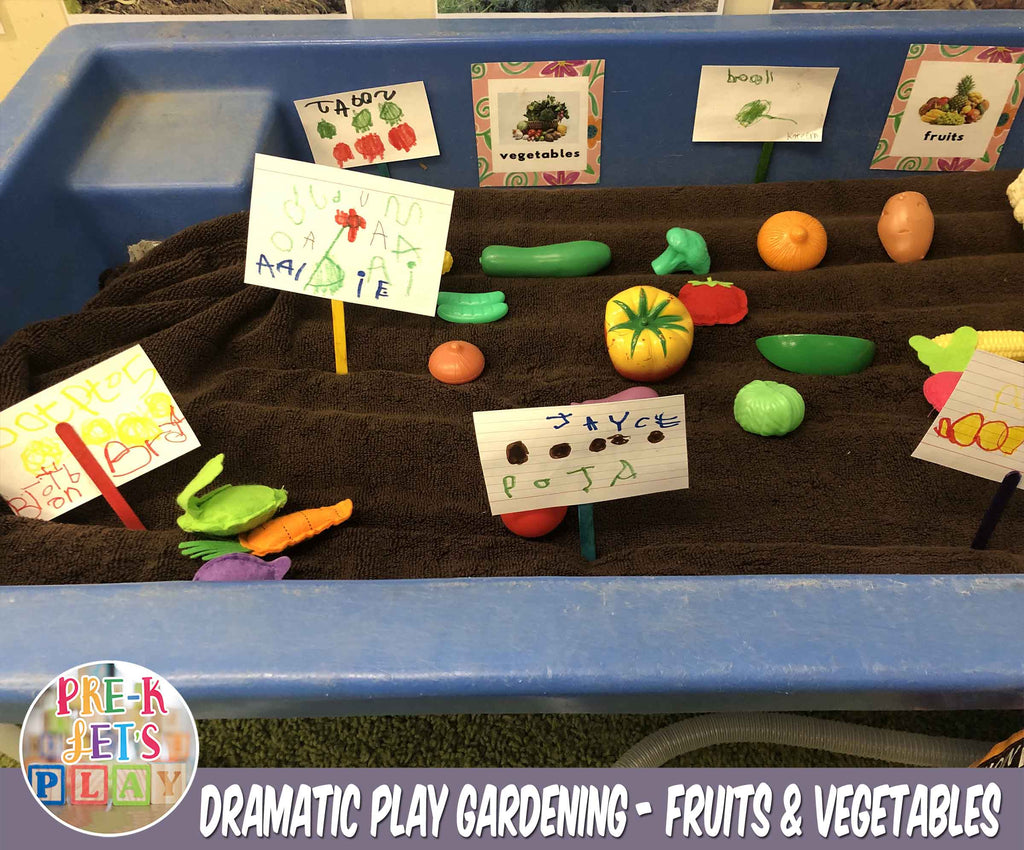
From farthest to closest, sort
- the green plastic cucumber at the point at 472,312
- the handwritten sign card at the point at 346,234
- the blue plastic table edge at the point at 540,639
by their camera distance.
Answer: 1. the green plastic cucumber at the point at 472,312
2. the handwritten sign card at the point at 346,234
3. the blue plastic table edge at the point at 540,639

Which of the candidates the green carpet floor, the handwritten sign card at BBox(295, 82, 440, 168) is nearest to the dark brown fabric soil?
the handwritten sign card at BBox(295, 82, 440, 168)

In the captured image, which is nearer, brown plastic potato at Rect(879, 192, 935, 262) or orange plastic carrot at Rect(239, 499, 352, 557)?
orange plastic carrot at Rect(239, 499, 352, 557)

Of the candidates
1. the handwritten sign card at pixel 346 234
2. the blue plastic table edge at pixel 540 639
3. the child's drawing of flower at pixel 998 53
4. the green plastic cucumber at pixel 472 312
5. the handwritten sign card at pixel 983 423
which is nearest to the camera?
the blue plastic table edge at pixel 540 639

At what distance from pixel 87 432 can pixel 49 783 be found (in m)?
0.29

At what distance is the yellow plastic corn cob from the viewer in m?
0.80

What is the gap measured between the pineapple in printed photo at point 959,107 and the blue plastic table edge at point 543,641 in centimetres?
81

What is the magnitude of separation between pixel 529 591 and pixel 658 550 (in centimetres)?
19

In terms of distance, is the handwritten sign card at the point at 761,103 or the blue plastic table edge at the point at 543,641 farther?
the handwritten sign card at the point at 761,103

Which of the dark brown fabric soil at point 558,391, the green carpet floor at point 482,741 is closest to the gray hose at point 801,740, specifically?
the green carpet floor at point 482,741

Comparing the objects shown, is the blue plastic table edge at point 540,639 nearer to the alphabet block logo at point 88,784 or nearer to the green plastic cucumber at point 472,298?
the alphabet block logo at point 88,784

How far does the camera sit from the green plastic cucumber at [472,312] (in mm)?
883

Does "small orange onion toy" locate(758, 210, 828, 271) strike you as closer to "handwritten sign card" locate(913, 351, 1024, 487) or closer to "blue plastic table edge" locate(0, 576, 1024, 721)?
"handwritten sign card" locate(913, 351, 1024, 487)

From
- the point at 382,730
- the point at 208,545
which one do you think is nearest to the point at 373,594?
the point at 208,545

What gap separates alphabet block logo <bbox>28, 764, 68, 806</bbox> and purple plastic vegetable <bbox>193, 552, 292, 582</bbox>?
0.16 metres
